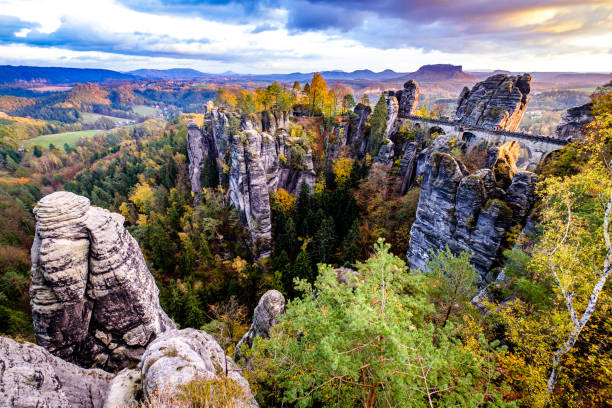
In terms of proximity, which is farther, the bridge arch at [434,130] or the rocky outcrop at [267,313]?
the bridge arch at [434,130]

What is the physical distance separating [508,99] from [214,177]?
53.3 meters

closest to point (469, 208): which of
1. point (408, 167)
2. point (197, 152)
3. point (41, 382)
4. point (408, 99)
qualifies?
point (408, 167)

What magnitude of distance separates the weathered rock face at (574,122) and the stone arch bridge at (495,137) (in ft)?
5.54

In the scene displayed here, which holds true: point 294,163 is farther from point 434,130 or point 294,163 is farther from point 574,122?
point 574,122

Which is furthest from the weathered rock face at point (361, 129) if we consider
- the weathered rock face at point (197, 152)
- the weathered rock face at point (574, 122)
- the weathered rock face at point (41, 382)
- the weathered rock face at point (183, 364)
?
the weathered rock face at point (41, 382)

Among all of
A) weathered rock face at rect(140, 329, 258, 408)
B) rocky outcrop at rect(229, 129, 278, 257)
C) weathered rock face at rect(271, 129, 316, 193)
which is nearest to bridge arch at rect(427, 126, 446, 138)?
weathered rock face at rect(271, 129, 316, 193)

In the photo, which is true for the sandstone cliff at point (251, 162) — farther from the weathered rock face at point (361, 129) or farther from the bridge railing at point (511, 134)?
the bridge railing at point (511, 134)

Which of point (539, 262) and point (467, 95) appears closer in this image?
point (539, 262)

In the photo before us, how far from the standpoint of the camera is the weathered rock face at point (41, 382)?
21.0 feet

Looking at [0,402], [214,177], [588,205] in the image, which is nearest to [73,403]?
[0,402]

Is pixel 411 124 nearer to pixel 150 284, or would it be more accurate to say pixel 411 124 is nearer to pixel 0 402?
pixel 150 284

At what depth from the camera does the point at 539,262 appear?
1130 centimetres

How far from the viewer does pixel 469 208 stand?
22078 mm

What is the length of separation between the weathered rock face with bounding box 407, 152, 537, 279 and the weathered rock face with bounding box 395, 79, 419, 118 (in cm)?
3239
